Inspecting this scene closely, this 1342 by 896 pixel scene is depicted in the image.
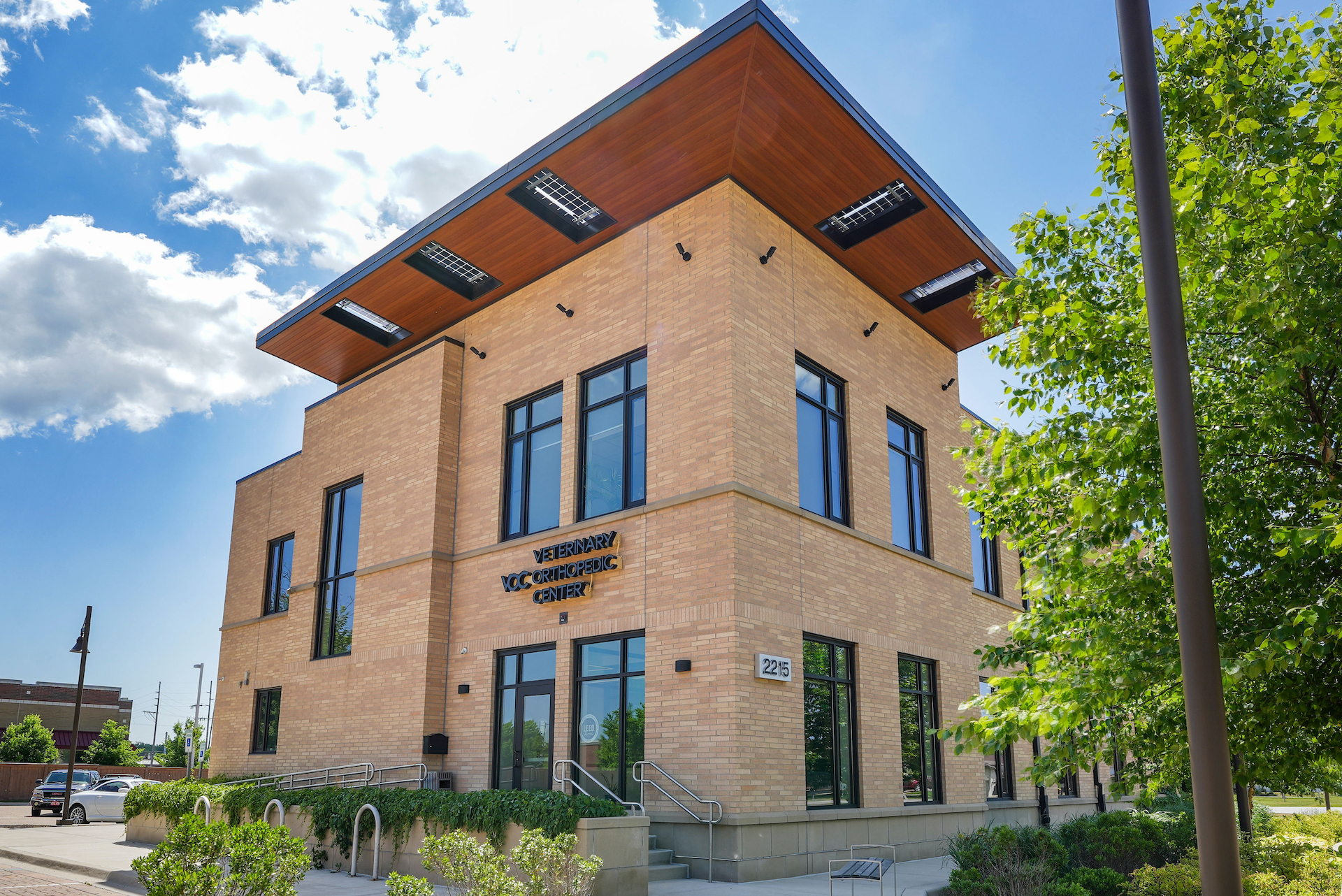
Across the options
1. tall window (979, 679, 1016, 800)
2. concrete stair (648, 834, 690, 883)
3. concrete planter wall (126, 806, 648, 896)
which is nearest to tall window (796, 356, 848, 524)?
concrete stair (648, 834, 690, 883)

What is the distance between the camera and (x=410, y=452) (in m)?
→ 20.3

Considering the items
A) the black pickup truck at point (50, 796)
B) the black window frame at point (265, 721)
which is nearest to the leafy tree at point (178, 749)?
the black pickup truck at point (50, 796)

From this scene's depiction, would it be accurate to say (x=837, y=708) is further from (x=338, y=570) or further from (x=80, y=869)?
(x=338, y=570)

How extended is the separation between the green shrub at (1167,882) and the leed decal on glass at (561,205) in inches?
514

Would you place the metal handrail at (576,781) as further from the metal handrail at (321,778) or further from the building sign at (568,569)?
the metal handrail at (321,778)

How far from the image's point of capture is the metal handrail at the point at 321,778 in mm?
18453

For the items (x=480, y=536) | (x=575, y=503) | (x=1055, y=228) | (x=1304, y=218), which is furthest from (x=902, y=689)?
(x=1304, y=218)

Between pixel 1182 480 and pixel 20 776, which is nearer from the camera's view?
pixel 1182 480

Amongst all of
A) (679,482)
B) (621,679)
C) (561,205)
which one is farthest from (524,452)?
(621,679)

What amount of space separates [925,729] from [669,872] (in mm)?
7502

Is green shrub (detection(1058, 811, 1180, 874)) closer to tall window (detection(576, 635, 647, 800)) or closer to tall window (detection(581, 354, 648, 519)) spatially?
tall window (detection(576, 635, 647, 800))

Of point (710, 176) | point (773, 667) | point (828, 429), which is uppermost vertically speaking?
point (710, 176)

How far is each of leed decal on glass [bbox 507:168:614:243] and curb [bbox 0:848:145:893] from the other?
11.9 metres

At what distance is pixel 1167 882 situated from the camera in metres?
10.7
